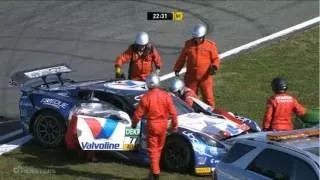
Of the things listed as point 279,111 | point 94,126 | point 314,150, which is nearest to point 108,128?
point 94,126

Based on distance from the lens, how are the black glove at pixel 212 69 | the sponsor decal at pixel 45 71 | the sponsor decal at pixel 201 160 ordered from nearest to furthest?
the sponsor decal at pixel 201 160, the sponsor decal at pixel 45 71, the black glove at pixel 212 69

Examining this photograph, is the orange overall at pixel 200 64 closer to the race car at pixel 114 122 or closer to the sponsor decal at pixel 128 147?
the race car at pixel 114 122

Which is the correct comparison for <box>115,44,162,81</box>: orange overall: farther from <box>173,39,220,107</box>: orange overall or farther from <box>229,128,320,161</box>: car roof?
<box>229,128,320,161</box>: car roof

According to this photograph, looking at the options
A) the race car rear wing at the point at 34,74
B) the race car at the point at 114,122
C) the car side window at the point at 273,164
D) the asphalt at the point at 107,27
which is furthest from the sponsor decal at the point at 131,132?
the asphalt at the point at 107,27

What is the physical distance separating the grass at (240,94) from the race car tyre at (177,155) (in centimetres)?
13

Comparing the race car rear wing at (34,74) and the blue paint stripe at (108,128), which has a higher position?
the race car rear wing at (34,74)

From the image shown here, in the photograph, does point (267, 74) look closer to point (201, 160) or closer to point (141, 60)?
point (141, 60)

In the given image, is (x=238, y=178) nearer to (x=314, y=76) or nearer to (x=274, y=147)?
(x=274, y=147)

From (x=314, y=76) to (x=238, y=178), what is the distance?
1198 cm

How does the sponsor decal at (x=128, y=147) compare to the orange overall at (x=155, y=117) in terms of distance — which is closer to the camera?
the orange overall at (x=155, y=117)

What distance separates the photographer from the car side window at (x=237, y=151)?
8563mm

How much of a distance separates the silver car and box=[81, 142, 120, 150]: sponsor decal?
135 inches

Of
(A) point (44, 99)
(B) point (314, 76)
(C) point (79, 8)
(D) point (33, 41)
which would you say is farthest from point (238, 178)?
(C) point (79, 8)

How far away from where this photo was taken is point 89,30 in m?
23.1
